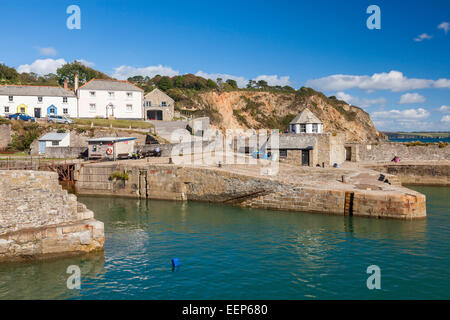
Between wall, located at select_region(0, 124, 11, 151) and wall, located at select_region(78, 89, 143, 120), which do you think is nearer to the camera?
wall, located at select_region(0, 124, 11, 151)

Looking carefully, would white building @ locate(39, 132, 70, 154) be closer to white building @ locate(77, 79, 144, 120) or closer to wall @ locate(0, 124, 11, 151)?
wall @ locate(0, 124, 11, 151)

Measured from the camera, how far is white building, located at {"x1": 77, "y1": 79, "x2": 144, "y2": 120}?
53.8 m

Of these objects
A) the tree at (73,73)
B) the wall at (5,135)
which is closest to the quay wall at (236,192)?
the wall at (5,135)

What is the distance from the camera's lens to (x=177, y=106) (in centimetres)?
6919

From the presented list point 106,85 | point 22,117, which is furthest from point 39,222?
point 106,85

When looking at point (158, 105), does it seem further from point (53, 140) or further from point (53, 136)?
point (53, 140)

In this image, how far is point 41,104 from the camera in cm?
5125

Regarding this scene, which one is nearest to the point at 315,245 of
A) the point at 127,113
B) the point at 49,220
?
the point at 49,220

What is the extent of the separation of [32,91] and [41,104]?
2.52 metres

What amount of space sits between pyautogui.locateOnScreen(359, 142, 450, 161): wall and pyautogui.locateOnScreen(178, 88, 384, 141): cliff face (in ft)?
96.3

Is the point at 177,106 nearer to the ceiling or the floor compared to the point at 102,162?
nearer to the ceiling

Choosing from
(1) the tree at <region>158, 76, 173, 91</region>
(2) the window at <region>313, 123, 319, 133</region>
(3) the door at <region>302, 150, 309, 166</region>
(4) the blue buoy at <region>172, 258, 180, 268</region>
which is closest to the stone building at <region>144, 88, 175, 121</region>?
(1) the tree at <region>158, 76, 173, 91</region>
